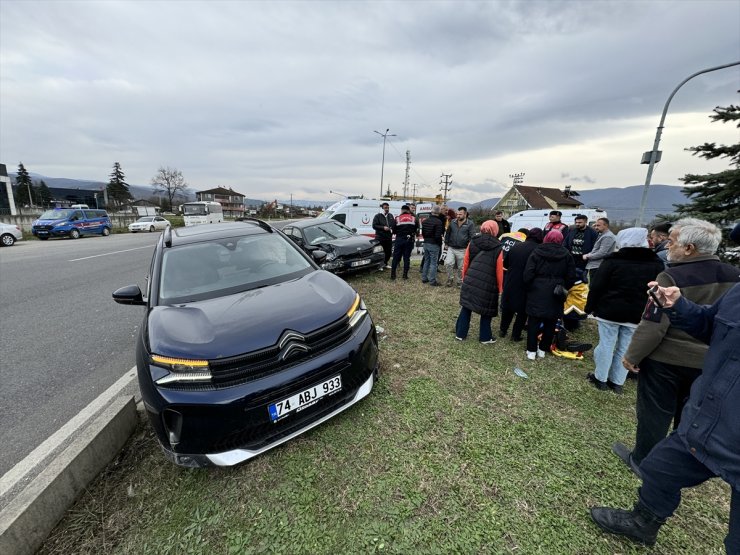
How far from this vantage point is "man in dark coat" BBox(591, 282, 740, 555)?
1.31 m

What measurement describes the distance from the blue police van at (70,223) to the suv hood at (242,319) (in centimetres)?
2413

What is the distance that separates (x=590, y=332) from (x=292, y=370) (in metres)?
4.88

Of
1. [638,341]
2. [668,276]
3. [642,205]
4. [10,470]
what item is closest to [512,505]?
[638,341]

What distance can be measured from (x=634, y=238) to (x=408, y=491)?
3169mm

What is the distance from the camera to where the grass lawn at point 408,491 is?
5.84 feet

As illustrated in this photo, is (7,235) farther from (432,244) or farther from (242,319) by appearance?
(242,319)

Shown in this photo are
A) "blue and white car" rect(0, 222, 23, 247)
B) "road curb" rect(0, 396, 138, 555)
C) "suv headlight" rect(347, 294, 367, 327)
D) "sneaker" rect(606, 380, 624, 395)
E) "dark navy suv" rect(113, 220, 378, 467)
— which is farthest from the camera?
"blue and white car" rect(0, 222, 23, 247)

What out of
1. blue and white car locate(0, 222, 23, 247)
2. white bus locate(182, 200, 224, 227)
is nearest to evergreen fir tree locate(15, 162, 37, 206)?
white bus locate(182, 200, 224, 227)

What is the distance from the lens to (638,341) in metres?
2.22

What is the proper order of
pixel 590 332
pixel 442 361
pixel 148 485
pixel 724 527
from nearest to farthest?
pixel 724 527 → pixel 148 485 → pixel 442 361 → pixel 590 332

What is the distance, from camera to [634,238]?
311cm

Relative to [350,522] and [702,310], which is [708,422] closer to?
[702,310]

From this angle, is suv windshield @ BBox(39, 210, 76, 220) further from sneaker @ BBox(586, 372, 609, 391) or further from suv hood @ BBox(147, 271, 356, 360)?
sneaker @ BBox(586, 372, 609, 391)

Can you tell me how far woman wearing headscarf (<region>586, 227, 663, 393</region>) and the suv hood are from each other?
2566 millimetres
